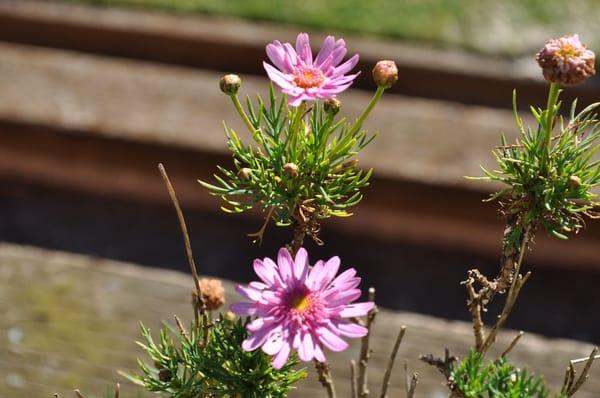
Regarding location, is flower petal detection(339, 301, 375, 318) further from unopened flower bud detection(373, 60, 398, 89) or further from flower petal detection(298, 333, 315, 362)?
unopened flower bud detection(373, 60, 398, 89)

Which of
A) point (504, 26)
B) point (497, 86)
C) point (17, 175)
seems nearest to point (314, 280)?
point (17, 175)

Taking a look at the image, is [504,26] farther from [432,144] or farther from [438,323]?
[438,323]

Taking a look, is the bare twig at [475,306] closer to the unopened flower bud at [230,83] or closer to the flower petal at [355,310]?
the flower petal at [355,310]

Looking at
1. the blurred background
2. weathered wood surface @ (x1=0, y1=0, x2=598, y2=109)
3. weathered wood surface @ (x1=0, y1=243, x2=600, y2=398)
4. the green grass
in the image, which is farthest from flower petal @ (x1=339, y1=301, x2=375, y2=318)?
the green grass

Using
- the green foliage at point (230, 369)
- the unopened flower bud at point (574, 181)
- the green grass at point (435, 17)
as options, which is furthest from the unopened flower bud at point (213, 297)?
the green grass at point (435, 17)

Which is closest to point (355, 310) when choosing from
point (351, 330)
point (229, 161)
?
point (351, 330)

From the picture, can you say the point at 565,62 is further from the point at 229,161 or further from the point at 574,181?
the point at 229,161
